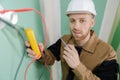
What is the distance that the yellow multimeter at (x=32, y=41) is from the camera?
988 mm

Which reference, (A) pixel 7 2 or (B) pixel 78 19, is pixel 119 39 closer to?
(B) pixel 78 19

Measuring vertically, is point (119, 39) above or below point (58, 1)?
below

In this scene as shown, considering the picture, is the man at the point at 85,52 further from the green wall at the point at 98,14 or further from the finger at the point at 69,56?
the green wall at the point at 98,14

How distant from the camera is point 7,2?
35.1 inches

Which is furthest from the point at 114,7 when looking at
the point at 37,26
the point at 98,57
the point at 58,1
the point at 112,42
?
the point at 37,26

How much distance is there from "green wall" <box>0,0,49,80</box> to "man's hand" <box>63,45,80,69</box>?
0.18 meters

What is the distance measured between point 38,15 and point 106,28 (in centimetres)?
61

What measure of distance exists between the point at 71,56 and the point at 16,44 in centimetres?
28

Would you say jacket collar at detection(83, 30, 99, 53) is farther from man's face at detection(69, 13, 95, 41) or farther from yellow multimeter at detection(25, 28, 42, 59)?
yellow multimeter at detection(25, 28, 42, 59)

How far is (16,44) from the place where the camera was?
98 cm

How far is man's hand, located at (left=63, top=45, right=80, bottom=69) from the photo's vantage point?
1.06m

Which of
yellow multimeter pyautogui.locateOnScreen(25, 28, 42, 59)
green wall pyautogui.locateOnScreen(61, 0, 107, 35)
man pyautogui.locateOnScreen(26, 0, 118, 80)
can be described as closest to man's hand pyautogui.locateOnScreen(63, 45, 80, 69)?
man pyautogui.locateOnScreen(26, 0, 118, 80)

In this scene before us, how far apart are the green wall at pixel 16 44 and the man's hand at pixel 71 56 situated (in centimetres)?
18

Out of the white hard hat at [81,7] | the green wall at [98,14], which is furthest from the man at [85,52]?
the green wall at [98,14]
